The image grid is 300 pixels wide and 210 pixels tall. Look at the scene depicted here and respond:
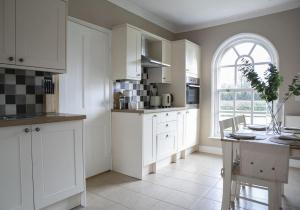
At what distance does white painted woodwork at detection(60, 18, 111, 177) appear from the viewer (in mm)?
2559

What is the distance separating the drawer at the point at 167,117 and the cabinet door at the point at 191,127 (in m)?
0.52

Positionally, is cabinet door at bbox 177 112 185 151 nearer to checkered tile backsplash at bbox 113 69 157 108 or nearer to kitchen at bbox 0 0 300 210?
→ kitchen at bbox 0 0 300 210

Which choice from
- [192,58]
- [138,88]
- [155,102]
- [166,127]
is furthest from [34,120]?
[192,58]

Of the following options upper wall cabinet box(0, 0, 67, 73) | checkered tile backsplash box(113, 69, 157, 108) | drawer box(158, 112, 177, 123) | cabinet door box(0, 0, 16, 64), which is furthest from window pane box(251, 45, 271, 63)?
cabinet door box(0, 0, 16, 64)

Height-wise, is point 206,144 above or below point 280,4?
below

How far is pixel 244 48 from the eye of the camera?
3867mm

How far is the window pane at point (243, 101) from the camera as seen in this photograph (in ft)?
12.6

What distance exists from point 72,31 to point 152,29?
173 cm

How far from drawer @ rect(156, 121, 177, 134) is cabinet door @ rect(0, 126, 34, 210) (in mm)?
1819

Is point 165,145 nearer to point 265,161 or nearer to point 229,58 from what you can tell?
point 265,161

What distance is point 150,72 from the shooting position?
3816mm

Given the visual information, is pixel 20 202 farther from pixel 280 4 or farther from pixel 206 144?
pixel 280 4

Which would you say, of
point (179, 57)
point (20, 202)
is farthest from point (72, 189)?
point (179, 57)

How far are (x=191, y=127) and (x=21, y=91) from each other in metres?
2.94
